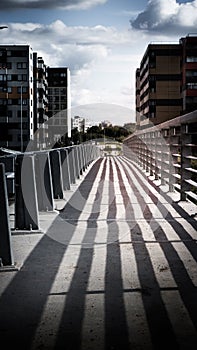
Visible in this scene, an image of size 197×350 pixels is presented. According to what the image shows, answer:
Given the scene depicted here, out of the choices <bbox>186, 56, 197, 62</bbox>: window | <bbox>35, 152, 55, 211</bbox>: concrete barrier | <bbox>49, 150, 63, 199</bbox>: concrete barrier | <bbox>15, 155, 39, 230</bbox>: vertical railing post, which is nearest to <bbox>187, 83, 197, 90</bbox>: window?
<bbox>186, 56, 197, 62</bbox>: window

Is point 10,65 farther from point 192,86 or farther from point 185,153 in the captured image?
point 185,153

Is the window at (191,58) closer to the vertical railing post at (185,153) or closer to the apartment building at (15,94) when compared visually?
the apartment building at (15,94)

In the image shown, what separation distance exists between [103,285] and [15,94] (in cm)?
8486

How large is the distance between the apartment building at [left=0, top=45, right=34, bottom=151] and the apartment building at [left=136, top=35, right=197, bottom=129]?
1986cm

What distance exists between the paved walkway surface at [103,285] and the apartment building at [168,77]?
84.2 metres

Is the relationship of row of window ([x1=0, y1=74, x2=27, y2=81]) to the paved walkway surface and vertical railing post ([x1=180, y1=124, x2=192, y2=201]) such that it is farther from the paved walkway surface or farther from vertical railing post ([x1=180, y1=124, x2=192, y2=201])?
the paved walkway surface

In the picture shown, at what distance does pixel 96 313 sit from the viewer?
145 inches

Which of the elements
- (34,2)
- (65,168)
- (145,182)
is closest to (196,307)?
(65,168)

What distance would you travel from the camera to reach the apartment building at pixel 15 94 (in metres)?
84.9

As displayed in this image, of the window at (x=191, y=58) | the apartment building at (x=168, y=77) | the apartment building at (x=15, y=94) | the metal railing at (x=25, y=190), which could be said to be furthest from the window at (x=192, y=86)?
the metal railing at (x=25, y=190)

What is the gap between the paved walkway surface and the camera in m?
3.31

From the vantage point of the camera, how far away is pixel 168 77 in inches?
3797

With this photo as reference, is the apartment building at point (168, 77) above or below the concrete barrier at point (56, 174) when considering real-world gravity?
above

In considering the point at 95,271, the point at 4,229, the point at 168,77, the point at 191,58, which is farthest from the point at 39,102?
the point at 95,271
